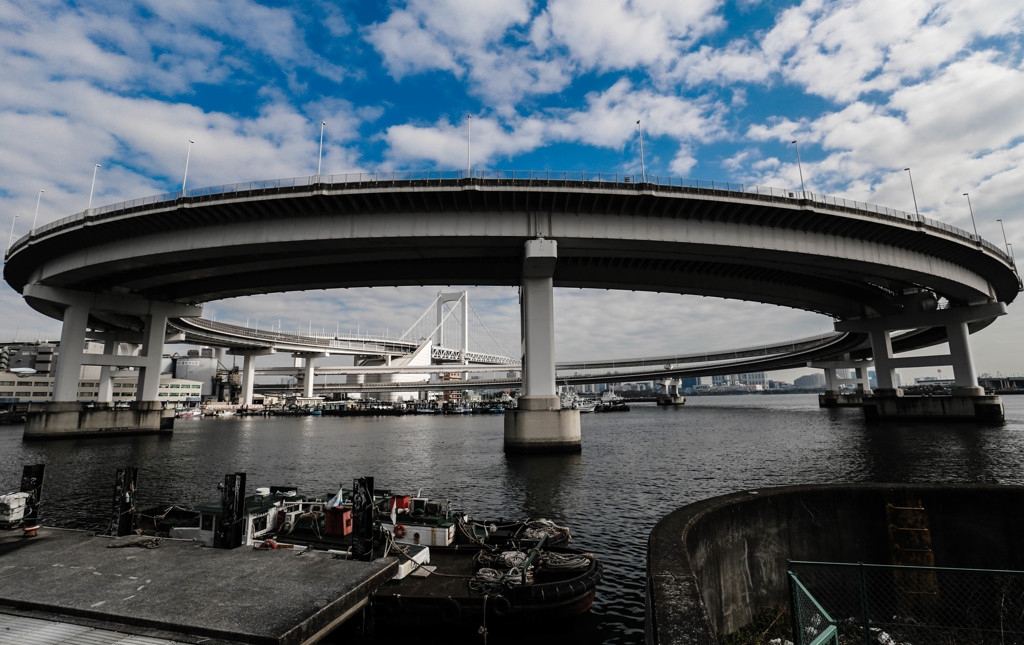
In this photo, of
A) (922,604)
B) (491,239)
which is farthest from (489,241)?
(922,604)

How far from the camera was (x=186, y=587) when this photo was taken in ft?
30.3

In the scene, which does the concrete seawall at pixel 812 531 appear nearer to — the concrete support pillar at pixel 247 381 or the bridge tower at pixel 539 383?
the bridge tower at pixel 539 383

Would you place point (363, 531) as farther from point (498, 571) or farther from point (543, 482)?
point (543, 482)

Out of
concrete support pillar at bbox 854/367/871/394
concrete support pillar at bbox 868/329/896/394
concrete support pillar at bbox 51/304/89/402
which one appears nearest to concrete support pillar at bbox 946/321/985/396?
concrete support pillar at bbox 868/329/896/394

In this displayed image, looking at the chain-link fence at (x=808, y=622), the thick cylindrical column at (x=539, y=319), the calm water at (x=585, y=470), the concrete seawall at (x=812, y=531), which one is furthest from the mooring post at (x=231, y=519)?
the thick cylindrical column at (x=539, y=319)

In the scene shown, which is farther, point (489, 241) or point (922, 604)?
point (489, 241)

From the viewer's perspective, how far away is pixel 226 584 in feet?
30.9

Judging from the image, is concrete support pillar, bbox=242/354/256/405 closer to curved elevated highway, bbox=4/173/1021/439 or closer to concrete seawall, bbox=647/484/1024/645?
curved elevated highway, bbox=4/173/1021/439

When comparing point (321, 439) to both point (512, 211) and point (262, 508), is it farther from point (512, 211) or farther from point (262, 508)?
point (262, 508)

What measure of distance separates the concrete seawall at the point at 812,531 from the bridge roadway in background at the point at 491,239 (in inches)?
1109

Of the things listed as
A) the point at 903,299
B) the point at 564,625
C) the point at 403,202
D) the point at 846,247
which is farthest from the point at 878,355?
the point at 564,625

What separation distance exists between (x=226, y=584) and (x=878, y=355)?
80.0 m

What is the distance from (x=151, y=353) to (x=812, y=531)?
70766mm

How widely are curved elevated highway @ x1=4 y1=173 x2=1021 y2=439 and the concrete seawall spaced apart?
88.4ft
